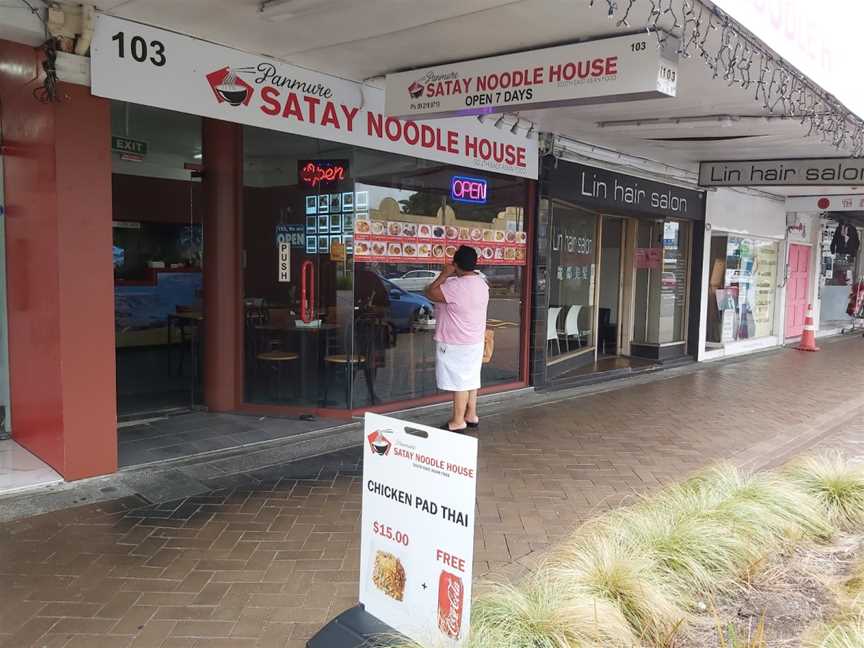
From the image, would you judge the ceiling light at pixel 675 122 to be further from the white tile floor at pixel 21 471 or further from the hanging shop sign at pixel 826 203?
the hanging shop sign at pixel 826 203

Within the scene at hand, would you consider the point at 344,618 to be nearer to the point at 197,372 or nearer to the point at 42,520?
the point at 42,520

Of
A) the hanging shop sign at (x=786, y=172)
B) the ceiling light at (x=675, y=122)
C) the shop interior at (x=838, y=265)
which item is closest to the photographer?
the ceiling light at (x=675, y=122)

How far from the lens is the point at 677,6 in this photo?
4379mm

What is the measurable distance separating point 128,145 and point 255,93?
217 inches

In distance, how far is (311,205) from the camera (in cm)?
662

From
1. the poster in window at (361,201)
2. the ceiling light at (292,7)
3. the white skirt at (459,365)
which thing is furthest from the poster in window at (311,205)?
the ceiling light at (292,7)

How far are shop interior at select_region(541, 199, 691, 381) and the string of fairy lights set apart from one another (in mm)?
3986

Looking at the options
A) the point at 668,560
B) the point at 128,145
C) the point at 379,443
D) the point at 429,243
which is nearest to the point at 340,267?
the point at 429,243

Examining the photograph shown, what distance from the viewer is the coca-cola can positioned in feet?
8.04

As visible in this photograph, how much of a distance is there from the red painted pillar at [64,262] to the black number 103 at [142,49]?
0.42m

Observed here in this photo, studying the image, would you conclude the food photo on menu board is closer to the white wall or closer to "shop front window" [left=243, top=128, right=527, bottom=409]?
"shop front window" [left=243, top=128, right=527, bottom=409]

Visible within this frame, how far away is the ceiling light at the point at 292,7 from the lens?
451 centimetres

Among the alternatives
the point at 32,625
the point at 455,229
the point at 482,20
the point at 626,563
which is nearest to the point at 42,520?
the point at 32,625

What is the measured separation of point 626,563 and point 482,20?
145 inches
